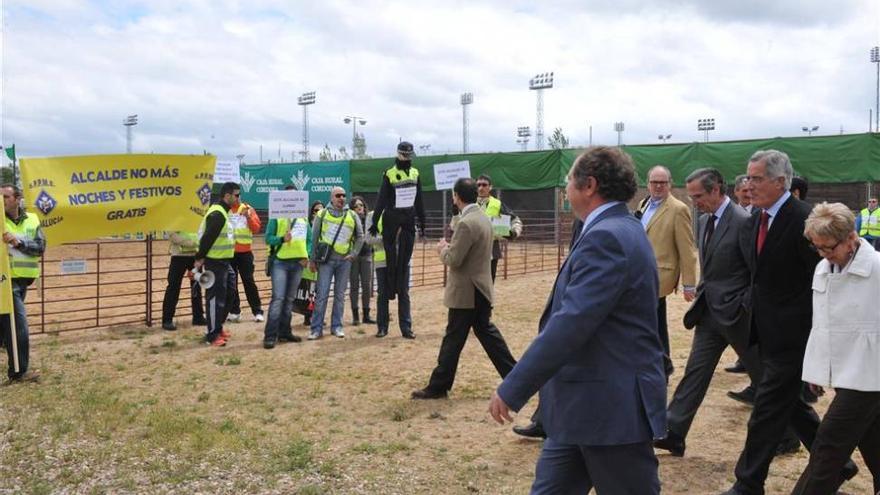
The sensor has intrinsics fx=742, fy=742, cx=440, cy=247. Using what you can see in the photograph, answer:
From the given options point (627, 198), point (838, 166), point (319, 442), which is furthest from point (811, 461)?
point (838, 166)

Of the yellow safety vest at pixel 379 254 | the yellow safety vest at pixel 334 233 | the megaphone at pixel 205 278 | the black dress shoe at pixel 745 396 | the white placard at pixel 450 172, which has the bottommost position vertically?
the black dress shoe at pixel 745 396

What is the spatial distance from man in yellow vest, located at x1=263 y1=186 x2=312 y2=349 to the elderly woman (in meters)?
6.26

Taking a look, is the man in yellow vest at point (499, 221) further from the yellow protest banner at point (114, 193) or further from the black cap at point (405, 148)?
the yellow protest banner at point (114, 193)

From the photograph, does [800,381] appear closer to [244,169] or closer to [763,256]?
[763,256]

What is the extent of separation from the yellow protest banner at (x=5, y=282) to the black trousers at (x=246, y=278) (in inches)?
135

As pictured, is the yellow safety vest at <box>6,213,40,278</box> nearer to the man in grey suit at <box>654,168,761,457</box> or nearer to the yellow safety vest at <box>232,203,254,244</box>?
the yellow safety vest at <box>232,203,254,244</box>

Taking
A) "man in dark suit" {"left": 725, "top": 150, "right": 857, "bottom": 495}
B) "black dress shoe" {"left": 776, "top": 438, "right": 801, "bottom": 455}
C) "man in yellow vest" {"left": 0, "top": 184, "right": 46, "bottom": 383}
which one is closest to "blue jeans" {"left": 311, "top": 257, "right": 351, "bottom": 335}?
"man in yellow vest" {"left": 0, "top": 184, "right": 46, "bottom": 383}

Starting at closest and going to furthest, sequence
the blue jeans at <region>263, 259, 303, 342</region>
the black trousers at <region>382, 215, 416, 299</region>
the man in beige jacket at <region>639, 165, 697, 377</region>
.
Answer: the man in beige jacket at <region>639, 165, 697, 377</region> < the blue jeans at <region>263, 259, 303, 342</region> < the black trousers at <region>382, 215, 416, 299</region>

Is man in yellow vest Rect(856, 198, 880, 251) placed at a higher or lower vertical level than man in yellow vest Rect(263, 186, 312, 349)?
higher

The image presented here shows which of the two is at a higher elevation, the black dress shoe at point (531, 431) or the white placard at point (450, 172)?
the white placard at point (450, 172)

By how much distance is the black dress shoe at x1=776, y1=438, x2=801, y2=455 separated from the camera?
5.05m

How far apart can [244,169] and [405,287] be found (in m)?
25.5

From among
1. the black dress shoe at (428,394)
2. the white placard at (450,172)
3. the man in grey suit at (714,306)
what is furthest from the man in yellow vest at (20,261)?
the white placard at (450,172)

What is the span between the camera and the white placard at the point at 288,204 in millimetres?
9172
